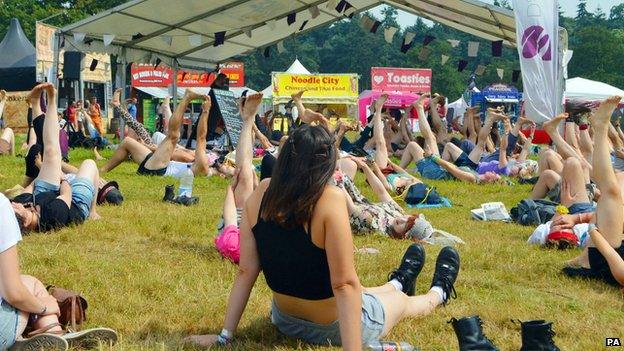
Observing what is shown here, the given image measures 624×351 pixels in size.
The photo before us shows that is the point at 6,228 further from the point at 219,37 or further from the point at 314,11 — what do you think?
the point at 314,11

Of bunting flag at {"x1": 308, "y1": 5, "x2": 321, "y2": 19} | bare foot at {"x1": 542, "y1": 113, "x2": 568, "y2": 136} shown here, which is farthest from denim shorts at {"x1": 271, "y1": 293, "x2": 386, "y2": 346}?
bunting flag at {"x1": 308, "y1": 5, "x2": 321, "y2": 19}

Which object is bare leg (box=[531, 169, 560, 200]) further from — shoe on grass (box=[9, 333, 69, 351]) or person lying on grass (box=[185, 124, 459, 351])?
shoe on grass (box=[9, 333, 69, 351])

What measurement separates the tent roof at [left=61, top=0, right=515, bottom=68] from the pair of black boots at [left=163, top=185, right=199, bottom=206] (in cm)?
684

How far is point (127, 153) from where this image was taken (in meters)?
11.7

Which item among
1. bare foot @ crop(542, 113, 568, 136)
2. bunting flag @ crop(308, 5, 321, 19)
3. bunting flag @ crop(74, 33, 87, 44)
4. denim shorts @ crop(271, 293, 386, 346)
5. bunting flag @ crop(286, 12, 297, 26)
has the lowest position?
denim shorts @ crop(271, 293, 386, 346)

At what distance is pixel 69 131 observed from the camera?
62.5 feet

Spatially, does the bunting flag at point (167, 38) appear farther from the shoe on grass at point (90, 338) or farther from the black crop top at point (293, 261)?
the black crop top at point (293, 261)

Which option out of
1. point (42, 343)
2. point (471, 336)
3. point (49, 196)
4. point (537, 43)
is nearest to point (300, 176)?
point (471, 336)

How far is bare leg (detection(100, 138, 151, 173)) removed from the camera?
11.6m

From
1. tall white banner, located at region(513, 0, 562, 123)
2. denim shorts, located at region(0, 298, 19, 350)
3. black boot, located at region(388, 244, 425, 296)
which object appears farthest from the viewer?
tall white banner, located at region(513, 0, 562, 123)

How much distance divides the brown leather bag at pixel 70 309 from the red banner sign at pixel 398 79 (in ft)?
146

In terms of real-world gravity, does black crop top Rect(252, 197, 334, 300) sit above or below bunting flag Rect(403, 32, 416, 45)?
below

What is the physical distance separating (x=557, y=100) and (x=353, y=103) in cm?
2484

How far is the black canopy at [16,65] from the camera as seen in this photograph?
28.2 m
